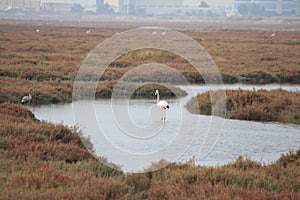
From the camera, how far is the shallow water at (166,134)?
1459 cm

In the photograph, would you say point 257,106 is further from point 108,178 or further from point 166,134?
point 108,178

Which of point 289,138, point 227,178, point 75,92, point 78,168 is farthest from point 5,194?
point 75,92

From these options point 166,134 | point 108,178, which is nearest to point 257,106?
point 166,134

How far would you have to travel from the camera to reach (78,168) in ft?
34.7

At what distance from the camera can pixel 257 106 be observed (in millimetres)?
20906

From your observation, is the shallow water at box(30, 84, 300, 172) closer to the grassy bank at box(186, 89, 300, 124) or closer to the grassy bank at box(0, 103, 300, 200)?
the grassy bank at box(186, 89, 300, 124)

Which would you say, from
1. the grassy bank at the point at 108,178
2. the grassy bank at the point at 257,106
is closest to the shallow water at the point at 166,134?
the grassy bank at the point at 257,106

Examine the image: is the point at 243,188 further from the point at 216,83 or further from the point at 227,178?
the point at 216,83

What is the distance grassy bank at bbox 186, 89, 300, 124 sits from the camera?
802 inches

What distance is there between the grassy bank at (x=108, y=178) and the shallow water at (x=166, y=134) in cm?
171

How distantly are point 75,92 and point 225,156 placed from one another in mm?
11456

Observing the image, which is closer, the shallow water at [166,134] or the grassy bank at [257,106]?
the shallow water at [166,134]

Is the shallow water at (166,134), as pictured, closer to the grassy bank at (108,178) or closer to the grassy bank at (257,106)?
the grassy bank at (257,106)

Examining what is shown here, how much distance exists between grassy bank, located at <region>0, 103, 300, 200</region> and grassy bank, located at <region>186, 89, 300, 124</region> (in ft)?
26.3
